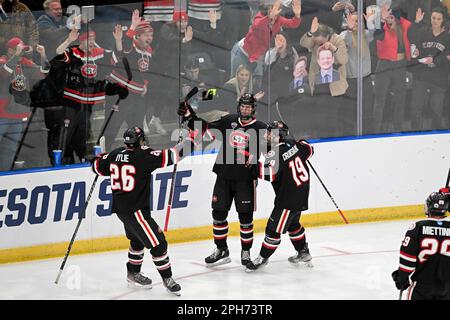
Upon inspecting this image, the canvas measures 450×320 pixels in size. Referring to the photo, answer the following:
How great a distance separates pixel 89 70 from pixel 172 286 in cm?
247

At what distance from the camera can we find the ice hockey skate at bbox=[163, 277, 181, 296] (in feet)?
21.4

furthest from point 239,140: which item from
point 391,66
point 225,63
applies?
point 391,66

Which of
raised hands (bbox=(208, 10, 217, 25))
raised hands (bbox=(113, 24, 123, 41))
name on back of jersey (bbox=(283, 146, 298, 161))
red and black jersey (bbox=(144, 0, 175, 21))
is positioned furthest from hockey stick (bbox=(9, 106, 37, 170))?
name on back of jersey (bbox=(283, 146, 298, 161))

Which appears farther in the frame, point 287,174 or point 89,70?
point 89,70

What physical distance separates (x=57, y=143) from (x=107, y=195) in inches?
24.9

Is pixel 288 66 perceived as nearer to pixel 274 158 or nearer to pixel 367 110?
pixel 367 110

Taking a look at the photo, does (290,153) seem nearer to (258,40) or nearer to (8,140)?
(258,40)

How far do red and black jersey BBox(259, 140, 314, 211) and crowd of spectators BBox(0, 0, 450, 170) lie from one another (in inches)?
70.9

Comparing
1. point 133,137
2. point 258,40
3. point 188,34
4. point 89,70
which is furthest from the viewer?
point 258,40

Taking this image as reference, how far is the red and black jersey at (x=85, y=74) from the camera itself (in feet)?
26.5

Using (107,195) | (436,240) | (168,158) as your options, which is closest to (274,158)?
(168,158)

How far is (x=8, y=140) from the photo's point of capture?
7.79 m

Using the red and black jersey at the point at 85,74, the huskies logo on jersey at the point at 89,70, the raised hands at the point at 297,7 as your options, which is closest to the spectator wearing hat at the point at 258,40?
the raised hands at the point at 297,7

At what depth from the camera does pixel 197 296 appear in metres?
6.55
